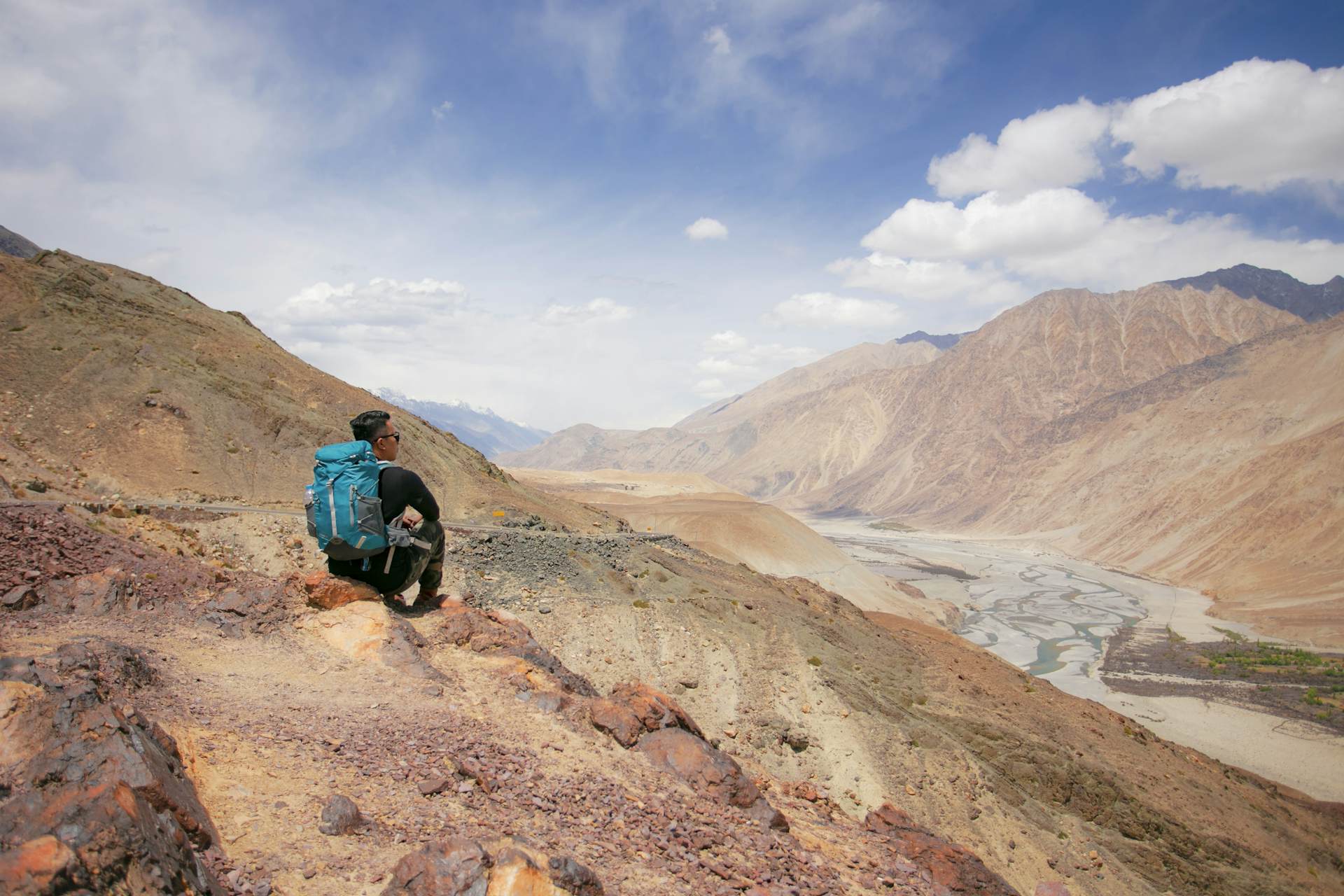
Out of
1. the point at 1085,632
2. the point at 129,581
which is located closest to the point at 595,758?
the point at 129,581

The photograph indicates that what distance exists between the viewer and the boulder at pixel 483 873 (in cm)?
347

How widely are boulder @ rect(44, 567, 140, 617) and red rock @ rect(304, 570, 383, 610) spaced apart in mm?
1416

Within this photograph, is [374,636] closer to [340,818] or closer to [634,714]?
[634,714]

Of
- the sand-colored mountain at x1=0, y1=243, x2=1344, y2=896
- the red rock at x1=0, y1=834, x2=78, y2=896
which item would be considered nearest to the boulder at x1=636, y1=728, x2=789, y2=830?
the sand-colored mountain at x1=0, y1=243, x2=1344, y2=896

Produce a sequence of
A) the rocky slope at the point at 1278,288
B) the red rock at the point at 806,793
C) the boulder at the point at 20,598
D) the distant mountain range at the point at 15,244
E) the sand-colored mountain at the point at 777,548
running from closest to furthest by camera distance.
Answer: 1. the boulder at the point at 20,598
2. the red rock at the point at 806,793
3. the sand-colored mountain at the point at 777,548
4. the distant mountain range at the point at 15,244
5. the rocky slope at the point at 1278,288

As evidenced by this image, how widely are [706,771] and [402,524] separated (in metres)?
3.68

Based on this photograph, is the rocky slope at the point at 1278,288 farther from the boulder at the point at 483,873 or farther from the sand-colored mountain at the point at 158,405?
the boulder at the point at 483,873

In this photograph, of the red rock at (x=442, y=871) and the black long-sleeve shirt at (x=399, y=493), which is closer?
the red rock at (x=442, y=871)

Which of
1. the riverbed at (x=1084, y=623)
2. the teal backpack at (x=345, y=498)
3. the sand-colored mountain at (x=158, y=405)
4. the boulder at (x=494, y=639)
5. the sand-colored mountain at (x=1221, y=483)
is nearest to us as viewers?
the teal backpack at (x=345, y=498)

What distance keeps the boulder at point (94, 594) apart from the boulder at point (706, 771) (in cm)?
480

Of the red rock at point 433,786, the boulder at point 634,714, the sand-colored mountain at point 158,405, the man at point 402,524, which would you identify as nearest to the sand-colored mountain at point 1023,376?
the sand-colored mountain at point 158,405

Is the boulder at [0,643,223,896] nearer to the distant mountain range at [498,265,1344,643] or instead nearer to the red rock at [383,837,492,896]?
the red rock at [383,837,492,896]

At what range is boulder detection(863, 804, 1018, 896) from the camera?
7.00 m

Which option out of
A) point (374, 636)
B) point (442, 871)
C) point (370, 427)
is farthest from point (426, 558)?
point (442, 871)
